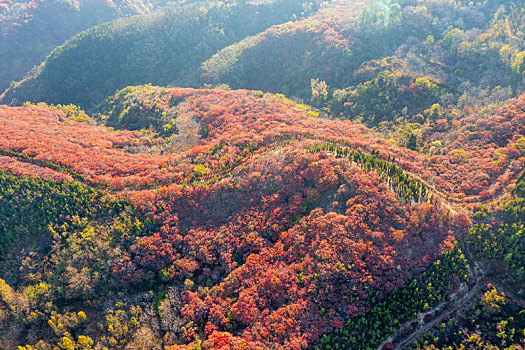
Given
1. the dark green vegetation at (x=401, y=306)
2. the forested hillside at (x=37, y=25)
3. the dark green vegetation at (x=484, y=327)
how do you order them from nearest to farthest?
the dark green vegetation at (x=484, y=327) < the dark green vegetation at (x=401, y=306) < the forested hillside at (x=37, y=25)

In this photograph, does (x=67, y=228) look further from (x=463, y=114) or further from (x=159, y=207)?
(x=463, y=114)

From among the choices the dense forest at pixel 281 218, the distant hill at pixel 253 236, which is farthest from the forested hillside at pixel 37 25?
the distant hill at pixel 253 236

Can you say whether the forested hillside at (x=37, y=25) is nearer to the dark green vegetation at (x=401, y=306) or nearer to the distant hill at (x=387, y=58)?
the distant hill at (x=387, y=58)

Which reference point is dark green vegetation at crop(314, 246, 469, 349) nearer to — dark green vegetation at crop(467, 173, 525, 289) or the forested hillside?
dark green vegetation at crop(467, 173, 525, 289)

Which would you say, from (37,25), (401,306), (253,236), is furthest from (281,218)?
(37,25)

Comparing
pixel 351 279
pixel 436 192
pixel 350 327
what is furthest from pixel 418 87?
pixel 350 327

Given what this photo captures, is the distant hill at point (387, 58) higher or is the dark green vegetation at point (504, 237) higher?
the distant hill at point (387, 58)

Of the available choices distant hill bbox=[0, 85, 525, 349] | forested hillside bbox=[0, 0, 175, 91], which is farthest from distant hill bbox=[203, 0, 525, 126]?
forested hillside bbox=[0, 0, 175, 91]
